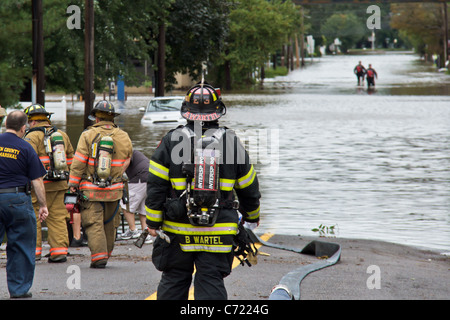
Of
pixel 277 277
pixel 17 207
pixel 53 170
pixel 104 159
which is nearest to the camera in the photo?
pixel 17 207

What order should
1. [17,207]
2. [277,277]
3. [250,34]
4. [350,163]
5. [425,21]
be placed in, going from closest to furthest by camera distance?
1. [17,207]
2. [277,277]
3. [350,163]
4. [250,34]
5. [425,21]

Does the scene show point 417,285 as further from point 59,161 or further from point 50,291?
point 59,161

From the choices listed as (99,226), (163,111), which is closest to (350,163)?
(163,111)

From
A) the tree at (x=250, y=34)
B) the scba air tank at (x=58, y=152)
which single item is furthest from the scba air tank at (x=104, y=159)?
the tree at (x=250, y=34)

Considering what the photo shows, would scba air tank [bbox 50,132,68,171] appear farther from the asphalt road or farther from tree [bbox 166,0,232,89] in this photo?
tree [bbox 166,0,232,89]

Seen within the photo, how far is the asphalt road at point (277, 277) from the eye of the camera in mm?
7117

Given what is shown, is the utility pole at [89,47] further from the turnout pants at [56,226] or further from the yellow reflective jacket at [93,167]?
the yellow reflective jacket at [93,167]

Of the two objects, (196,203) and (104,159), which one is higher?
(104,159)

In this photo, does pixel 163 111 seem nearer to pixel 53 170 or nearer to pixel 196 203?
pixel 53 170

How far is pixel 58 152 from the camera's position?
9.09 metres

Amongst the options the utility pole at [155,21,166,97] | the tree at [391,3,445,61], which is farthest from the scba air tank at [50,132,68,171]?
the tree at [391,3,445,61]

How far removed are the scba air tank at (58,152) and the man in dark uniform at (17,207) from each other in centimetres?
196

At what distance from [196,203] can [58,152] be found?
395cm

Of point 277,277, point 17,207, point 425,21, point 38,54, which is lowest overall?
point 277,277
